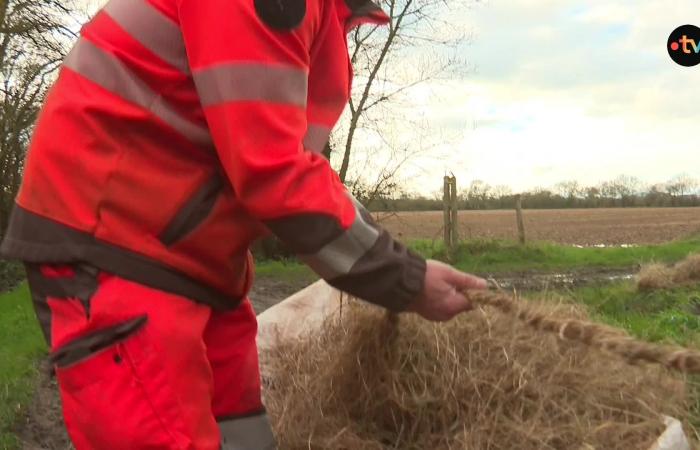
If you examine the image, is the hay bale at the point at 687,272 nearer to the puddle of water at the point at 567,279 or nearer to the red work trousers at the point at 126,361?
the puddle of water at the point at 567,279

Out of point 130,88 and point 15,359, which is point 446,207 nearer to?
point 15,359

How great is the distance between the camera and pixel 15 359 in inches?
246

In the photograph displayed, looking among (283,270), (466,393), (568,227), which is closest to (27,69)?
(283,270)

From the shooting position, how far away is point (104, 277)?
5.49 feet

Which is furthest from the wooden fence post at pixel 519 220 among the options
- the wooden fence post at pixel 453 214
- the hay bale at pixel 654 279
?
the hay bale at pixel 654 279

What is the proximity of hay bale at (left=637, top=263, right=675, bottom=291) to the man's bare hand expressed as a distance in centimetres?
652

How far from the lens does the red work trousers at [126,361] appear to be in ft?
5.28

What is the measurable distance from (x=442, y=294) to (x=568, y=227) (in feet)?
118

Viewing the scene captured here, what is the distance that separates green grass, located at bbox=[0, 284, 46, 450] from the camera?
15.0 ft

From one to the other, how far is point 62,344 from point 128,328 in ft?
0.56

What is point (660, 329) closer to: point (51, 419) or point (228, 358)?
point (51, 419)

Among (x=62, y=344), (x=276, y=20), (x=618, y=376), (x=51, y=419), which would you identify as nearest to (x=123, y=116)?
(x=276, y=20)

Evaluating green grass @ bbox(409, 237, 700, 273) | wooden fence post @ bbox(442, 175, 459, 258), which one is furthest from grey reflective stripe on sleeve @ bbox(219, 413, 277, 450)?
wooden fence post @ bbox(442, 175, 459, 258)

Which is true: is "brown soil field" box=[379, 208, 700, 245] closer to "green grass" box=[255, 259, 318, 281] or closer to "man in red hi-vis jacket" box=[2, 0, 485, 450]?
"green grass" box=[255, 259, 318, 281]
